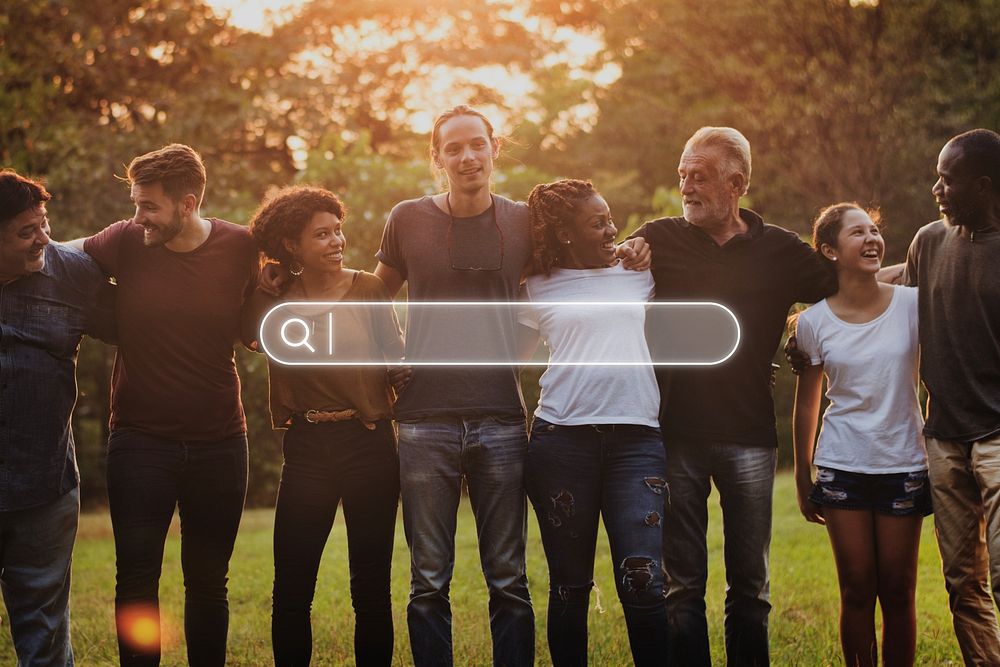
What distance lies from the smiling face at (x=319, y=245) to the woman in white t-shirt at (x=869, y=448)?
1801 millimetres

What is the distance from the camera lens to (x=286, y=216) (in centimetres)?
382

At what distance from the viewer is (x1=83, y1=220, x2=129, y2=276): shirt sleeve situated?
12.6 ft

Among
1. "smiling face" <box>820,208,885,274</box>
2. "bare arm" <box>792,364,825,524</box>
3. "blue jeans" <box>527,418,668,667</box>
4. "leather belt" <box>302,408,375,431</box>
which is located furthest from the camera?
"bare arm" <box>792,364,825,524</box>

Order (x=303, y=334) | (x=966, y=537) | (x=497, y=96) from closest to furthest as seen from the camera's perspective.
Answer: (x=966, y=537), (x=303, y=334), (x=497, y=96)

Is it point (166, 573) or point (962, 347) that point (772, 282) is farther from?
point (166, 573)

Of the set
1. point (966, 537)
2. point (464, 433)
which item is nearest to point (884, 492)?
point (966, 537)

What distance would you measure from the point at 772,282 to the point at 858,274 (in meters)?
0.32

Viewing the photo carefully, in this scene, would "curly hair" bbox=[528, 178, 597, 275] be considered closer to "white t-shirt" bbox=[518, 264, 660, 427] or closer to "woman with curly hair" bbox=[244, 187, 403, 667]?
"white t-shirt" bbox=[518, 264, 660, 427]

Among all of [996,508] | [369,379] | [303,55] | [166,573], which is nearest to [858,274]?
[996,508]

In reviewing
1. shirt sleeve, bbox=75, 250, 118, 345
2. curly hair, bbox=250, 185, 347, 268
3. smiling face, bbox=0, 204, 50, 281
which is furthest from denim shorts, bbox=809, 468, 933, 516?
smiling face, bbox=0, 204, 50, 281

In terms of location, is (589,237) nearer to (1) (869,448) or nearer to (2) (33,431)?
(1) (869,448)

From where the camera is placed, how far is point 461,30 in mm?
18922

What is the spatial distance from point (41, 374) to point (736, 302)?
8.17ft

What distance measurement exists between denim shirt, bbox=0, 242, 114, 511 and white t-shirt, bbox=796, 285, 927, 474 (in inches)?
107
